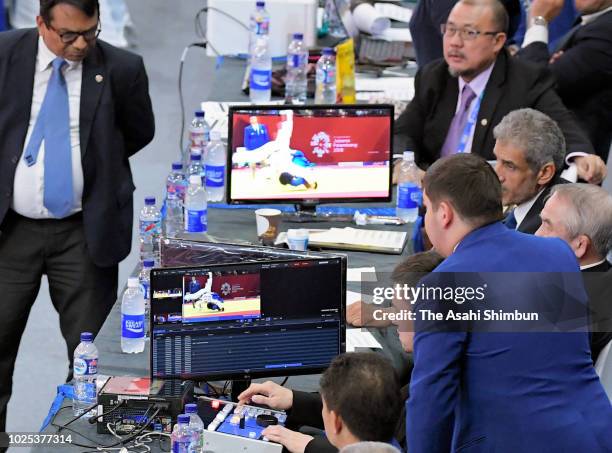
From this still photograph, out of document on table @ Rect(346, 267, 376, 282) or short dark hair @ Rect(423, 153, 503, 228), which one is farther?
document on table @ Rect(346, 267, 376, 282)

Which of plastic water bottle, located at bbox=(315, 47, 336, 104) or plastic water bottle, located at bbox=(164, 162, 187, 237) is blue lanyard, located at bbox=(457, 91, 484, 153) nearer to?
plastic water bottle, located at bbox=(315, 47, 336, 104)

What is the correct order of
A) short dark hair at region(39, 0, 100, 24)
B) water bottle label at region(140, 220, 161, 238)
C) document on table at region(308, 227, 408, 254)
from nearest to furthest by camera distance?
1. short dark hair at region(39, 0, 100, 24)
2. water bottle label at region(140, 220, 161, 238)
3. document on table at region(308, 227, 408, 254)

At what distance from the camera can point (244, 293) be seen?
11.2ft

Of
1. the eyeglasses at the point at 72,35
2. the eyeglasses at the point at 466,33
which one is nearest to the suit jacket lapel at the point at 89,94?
the eyeglasses at the point at 72,35

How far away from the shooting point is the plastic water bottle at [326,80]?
6078mm

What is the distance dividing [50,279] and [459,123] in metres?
2.00

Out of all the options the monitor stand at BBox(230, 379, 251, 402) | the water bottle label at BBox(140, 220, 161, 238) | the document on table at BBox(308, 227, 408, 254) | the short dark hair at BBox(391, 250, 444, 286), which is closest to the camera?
the short dark hair at BBox(391, 250, 444, 286)

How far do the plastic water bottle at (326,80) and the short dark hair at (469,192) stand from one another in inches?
123

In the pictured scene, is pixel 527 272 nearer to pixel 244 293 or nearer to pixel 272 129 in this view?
pixel 244 293

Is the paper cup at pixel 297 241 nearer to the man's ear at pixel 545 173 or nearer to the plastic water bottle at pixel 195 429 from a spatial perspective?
the man's ear at pixel 545 173

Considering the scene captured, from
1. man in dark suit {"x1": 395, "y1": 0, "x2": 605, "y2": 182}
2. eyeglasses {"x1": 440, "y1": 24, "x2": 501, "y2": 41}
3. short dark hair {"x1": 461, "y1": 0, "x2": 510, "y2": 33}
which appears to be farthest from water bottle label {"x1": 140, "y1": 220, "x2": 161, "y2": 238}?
short dark hair {"x1": 461, "y1": 0, "x2": 510, "y2": 33}

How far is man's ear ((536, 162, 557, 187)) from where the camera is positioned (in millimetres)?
4441

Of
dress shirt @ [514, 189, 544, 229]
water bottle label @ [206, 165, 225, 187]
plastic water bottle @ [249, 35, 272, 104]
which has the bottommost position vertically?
dress shirt @ [514, 189, 544, 229]

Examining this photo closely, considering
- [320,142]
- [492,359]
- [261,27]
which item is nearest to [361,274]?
[320,142]
